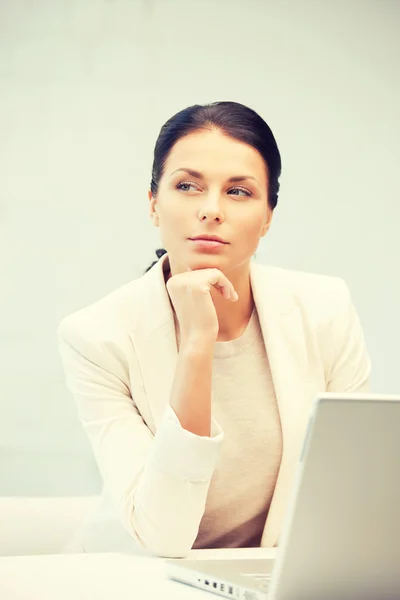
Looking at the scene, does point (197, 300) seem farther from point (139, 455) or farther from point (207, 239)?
point (139, 455)

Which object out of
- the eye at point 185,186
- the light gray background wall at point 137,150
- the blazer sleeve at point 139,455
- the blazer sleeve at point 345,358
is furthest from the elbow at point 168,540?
the light gray background wall at point 137,150

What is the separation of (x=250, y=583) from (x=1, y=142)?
1.99 meters

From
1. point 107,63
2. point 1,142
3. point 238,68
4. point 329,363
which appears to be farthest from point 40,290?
point 329,363

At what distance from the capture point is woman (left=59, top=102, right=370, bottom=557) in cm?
146

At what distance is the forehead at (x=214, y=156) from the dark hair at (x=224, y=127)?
0.02 m

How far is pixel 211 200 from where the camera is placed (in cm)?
154

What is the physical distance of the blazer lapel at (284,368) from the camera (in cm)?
148

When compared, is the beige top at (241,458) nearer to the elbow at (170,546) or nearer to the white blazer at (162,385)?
the white blazer at (162,385)

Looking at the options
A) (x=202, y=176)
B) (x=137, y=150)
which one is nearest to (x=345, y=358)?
(x=202, y=176)

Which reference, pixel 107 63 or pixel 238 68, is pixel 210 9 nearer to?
pixel 238 68

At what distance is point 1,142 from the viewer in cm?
260

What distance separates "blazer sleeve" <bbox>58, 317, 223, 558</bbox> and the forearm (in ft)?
0.08

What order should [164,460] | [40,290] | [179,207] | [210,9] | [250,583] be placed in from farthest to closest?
[210,9] → [40,290] → [179,207] → [164,460] → [250,583]

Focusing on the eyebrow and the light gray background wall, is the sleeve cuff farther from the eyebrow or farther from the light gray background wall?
the light gray background wall
